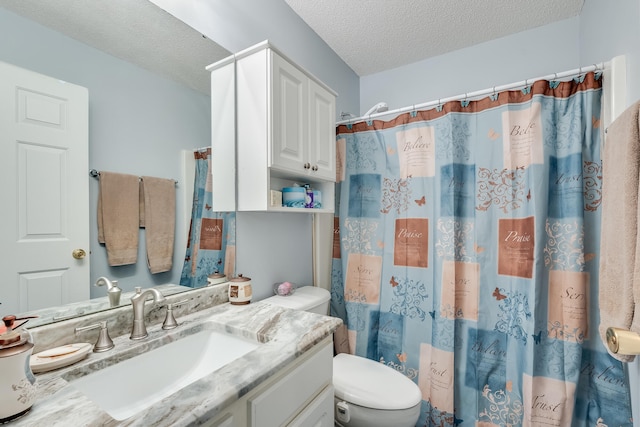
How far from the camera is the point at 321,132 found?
1.49 meters

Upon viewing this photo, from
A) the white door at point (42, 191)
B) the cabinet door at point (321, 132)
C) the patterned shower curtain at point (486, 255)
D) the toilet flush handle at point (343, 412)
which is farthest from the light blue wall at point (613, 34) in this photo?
the white door at point (42, 191)

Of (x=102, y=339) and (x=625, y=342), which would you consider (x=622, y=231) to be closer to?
(x=625, y=342)

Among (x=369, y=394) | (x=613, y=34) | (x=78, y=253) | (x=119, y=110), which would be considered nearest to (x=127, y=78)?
(x=119, y=110)

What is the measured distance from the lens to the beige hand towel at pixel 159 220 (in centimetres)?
99

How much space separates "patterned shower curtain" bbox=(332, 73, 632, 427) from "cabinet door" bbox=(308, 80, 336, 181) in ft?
0.98

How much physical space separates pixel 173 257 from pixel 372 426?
42.6 inches

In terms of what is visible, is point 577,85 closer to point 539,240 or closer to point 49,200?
point 539,240

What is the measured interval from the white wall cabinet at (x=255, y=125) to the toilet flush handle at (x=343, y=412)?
894 mm

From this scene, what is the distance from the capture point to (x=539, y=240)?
4.26ft

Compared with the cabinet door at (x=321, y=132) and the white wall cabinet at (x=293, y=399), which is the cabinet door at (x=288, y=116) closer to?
the cabinet door at (x=321, y=132)

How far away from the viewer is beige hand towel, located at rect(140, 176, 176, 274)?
988mm

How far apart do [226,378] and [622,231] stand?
3.81ft

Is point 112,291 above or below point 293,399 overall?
above

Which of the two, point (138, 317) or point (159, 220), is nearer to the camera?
point (138, 317)
